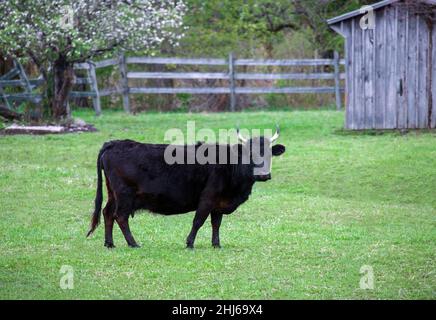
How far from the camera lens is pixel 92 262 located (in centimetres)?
1090

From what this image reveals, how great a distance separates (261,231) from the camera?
13562mm

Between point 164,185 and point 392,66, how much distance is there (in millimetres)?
14049

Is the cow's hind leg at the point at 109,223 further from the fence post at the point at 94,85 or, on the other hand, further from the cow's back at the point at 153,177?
the fence post at the point at 94,85

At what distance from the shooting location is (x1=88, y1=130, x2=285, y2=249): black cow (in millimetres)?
12039

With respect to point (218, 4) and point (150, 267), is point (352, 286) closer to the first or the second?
point (150, 267)

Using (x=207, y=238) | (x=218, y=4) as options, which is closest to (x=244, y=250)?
(x=207, y=238)

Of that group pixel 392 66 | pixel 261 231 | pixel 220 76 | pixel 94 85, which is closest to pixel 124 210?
pixel 261 231

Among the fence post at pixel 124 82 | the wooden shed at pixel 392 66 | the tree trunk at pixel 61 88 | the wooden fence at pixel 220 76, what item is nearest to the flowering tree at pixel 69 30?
the tree trunk at pixel 61 88

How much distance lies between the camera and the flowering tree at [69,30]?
80.4 feet

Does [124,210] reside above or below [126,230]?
above

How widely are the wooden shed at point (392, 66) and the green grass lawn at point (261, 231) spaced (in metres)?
0.79

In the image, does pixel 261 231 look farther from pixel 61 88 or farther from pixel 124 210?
pixel 61 88

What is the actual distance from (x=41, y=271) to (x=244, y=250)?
2.95 metres

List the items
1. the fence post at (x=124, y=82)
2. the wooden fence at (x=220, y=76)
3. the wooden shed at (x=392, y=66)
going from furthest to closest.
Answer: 1. the fence post at (x=124, y=82)
2. the wooden fence at (x=220, y=76)
3. the wooden shed at (x=392, y=66)
